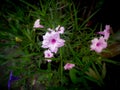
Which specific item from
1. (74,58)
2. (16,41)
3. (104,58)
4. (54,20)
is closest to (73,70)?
(74,58)

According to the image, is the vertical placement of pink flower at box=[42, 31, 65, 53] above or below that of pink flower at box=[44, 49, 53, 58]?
above

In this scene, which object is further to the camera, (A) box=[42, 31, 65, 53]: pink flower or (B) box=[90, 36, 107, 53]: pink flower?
(B) box=[90, 36, 107, 53]: pink flower

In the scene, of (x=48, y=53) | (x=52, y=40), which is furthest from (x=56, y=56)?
(x=52, y=40)

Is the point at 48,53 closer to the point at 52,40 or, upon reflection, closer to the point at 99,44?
the point at 52,40

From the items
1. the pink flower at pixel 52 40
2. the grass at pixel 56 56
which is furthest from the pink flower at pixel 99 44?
the pink flower at pixel 52 40

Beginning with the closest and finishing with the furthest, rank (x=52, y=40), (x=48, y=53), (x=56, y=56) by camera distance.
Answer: (x=52, y=40), (x=48, y=53), (x=56, y=56)

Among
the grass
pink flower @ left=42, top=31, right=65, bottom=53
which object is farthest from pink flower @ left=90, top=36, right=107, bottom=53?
pink flower @ left=42, top=31, right=65, bottom=53

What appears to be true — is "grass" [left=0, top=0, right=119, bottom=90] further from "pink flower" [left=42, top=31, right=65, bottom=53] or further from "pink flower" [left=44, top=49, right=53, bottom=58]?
"pink flower" [left=42, top=31, right=65, bottom=53]

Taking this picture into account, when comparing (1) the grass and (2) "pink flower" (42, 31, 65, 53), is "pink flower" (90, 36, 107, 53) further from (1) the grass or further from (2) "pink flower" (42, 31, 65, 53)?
(2) "pink flower" (42, 31, 65, 53)
